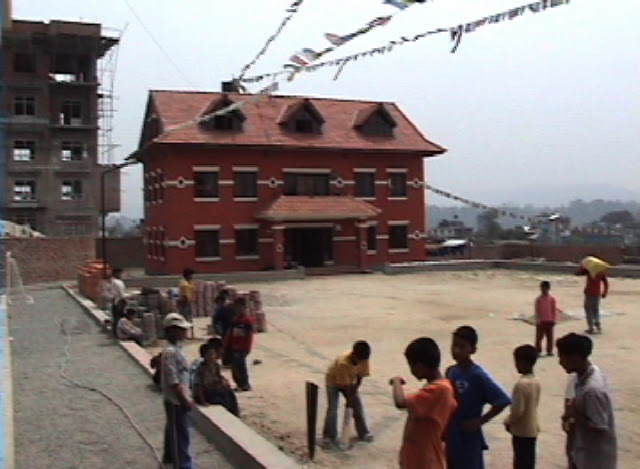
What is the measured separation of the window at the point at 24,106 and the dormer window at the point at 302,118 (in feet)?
83.2

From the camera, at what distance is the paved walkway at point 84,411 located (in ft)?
25.7

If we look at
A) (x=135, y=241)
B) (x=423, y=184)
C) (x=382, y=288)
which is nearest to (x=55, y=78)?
(x=135, y=241)

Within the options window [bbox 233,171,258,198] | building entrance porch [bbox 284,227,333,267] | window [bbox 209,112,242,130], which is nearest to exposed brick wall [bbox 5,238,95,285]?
window [bbox 233,171,258,198]

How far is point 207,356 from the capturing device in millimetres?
8477

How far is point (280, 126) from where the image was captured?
126ft

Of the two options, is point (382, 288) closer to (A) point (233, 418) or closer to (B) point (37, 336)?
(B) point (37, 336)

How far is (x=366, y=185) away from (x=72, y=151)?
28.3 m

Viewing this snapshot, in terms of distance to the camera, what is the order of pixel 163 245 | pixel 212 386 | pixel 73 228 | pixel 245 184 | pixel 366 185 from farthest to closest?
1. pixel 73 228
2. pixel 366 185
3. pixel 245 184
4. pixel 163 245
5. pixel 212 386

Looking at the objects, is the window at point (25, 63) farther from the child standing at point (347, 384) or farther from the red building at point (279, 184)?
the child standing at point (347, 384)

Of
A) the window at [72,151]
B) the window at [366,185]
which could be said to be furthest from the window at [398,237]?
the window at [72,151]

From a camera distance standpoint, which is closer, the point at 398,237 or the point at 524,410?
the point at 524,410

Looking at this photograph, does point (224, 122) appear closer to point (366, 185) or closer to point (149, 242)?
point (149, 242)

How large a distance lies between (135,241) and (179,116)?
1220cm

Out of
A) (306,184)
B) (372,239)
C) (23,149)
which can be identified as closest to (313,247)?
(306,184)
